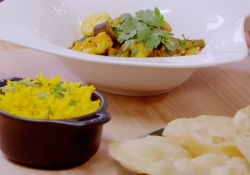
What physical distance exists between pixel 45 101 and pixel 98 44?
1.28 ft

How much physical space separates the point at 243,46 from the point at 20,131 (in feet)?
1.77

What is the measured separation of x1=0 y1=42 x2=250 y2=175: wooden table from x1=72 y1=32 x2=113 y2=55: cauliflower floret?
0.37 ft

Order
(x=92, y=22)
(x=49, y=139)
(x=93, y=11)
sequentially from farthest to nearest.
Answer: (x=93, y=11), (x=92, y=22), (x=49, y=139)

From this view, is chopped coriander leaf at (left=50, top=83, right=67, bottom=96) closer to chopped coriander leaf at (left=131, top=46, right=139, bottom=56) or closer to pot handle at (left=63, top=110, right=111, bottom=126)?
pot handle at (left=63, top=110, right=111, bottom=126)

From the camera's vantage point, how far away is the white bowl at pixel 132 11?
0.95m

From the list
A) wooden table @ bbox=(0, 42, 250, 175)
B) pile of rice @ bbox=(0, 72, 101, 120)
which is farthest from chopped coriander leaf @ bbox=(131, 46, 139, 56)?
pile of rice @ bbox=(0, 72, 101, 120)

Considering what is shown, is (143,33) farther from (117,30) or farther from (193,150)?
(193,150)

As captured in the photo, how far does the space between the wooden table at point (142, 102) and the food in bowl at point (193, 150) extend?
0.08 metres

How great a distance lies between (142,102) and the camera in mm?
1092

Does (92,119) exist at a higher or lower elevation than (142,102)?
higher

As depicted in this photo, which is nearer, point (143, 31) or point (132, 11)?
point (143, 31)

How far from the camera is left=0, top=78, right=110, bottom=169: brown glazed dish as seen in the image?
0.73 m

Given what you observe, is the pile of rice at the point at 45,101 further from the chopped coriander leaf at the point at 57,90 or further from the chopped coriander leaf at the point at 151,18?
the chopped coriander leaf at the point at 151,18

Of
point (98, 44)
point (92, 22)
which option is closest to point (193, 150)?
point (98, 44)
